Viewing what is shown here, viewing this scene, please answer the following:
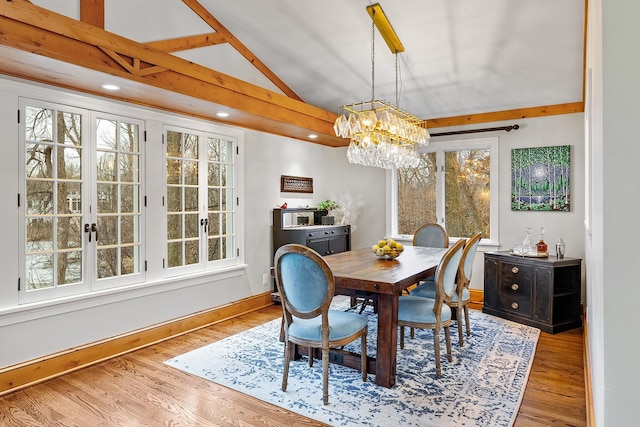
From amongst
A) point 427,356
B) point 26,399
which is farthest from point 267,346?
point 26,399

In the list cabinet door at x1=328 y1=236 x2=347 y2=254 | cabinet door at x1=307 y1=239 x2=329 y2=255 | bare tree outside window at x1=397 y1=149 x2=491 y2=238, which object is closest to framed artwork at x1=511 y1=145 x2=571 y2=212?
bare tree outside window at x1=397 y1=149 x2=491 y2=238

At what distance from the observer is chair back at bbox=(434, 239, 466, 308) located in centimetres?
286

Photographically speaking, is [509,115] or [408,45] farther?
[509,115]

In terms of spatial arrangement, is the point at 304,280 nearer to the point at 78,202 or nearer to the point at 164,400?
the point at 164,400

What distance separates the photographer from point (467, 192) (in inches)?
207

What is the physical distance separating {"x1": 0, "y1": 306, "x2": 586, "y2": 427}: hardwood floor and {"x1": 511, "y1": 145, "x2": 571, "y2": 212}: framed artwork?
1925 mm

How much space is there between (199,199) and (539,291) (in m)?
3.77

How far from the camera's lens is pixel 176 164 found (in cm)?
402

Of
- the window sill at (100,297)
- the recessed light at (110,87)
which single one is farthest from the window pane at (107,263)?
the recessed light at (110,87)

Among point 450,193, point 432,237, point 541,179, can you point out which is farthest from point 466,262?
point 450,193

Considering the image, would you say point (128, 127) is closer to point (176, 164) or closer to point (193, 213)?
point (176, 164)

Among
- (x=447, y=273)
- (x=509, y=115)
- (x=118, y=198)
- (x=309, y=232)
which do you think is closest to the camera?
(x=447, y=273)

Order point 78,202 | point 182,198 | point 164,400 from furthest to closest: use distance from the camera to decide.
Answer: point 182,198 < point 78,202 < point 164,400

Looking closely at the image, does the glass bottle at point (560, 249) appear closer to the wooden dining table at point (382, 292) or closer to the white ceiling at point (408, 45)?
the white ceiling at point (408, 45)
